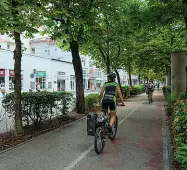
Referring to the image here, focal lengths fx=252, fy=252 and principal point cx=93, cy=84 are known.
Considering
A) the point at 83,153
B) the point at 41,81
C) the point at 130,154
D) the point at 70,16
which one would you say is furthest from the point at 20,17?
the point at 41,81

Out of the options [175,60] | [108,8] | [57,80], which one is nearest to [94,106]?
[175,60]

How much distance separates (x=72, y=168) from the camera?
16.8ft

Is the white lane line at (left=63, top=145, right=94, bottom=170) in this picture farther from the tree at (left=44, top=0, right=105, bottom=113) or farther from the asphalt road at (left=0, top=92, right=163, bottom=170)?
the tree at (left=44, top=0, right=105, bottom=113)

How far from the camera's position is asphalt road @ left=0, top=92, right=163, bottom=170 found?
5.28 meters

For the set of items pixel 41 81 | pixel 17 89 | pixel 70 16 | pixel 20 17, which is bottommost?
pixel 17 89

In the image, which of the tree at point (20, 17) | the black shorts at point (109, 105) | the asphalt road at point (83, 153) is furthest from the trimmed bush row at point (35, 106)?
the black shorts at point (109, 105)

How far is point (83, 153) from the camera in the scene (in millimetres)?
6184

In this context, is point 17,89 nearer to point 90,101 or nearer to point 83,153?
point 83,153

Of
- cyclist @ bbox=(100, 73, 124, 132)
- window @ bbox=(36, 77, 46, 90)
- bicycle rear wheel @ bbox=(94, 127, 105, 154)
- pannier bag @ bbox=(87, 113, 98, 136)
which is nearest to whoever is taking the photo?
bicycle rear wheel @ bbox=(94, 127, 105, 154)

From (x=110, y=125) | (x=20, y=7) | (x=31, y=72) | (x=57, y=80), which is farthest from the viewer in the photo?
(x=57, y=80)

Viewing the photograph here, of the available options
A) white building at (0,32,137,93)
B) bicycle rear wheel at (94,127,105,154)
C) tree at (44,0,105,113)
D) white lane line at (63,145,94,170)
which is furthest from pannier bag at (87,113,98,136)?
white building at (0,32,137,93)

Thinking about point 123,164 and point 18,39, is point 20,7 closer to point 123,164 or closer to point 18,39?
point 18,39

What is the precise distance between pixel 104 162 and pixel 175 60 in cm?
1038

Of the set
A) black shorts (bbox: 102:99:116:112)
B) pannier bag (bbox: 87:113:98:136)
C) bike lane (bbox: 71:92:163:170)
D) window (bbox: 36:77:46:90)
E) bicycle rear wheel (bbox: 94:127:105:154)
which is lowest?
bike lane (bbox: 71:92:163:170)
